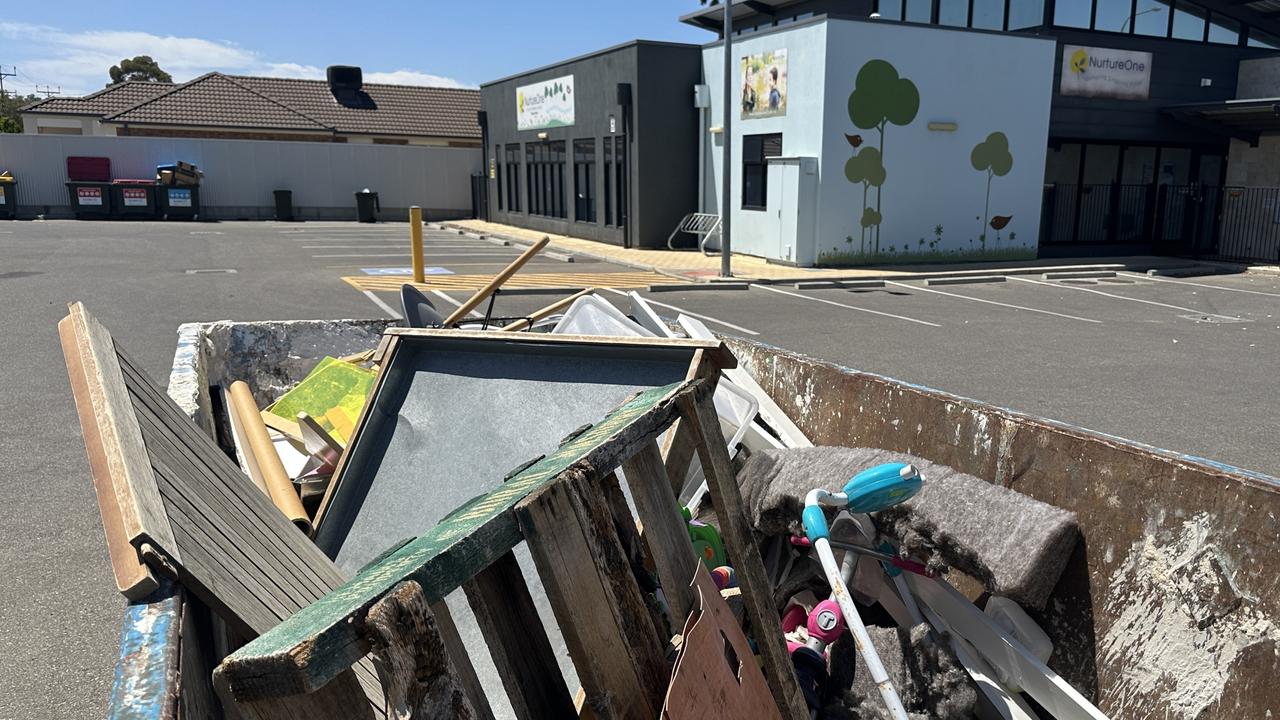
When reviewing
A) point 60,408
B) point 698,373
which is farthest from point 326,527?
point 60,408

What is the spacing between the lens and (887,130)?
17.5 metres

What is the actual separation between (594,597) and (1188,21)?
24810 millimetres

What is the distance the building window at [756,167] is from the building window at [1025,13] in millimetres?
6916

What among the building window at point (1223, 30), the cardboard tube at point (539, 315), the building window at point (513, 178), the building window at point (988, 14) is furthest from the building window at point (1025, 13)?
the cardboard tube at point (539, 315)

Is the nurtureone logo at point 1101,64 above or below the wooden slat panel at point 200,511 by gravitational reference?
above

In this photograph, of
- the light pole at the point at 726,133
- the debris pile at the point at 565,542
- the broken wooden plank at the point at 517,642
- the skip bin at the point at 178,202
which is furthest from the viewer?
the skip bin at the point at 178,202

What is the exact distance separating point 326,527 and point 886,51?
16.4 meters

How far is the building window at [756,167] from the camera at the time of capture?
18.4 metres

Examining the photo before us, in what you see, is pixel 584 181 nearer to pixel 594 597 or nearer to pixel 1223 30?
pixel 1223 30

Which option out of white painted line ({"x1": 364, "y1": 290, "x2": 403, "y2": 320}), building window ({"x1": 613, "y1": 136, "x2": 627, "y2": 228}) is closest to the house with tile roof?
building window ({"x1": 613, "y1": 136, "x2": 627, "y2": 228})

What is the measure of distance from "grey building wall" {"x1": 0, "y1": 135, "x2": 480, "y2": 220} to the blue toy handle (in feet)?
106

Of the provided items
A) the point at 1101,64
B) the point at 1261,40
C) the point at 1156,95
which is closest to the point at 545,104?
the point at 1101,64

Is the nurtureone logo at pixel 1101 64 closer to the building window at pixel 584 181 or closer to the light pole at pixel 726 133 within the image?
the light pole at pixel 726 133

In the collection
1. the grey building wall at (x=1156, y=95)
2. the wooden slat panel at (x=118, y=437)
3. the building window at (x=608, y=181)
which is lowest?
the wooden slat panel at (x=118, y=437)
